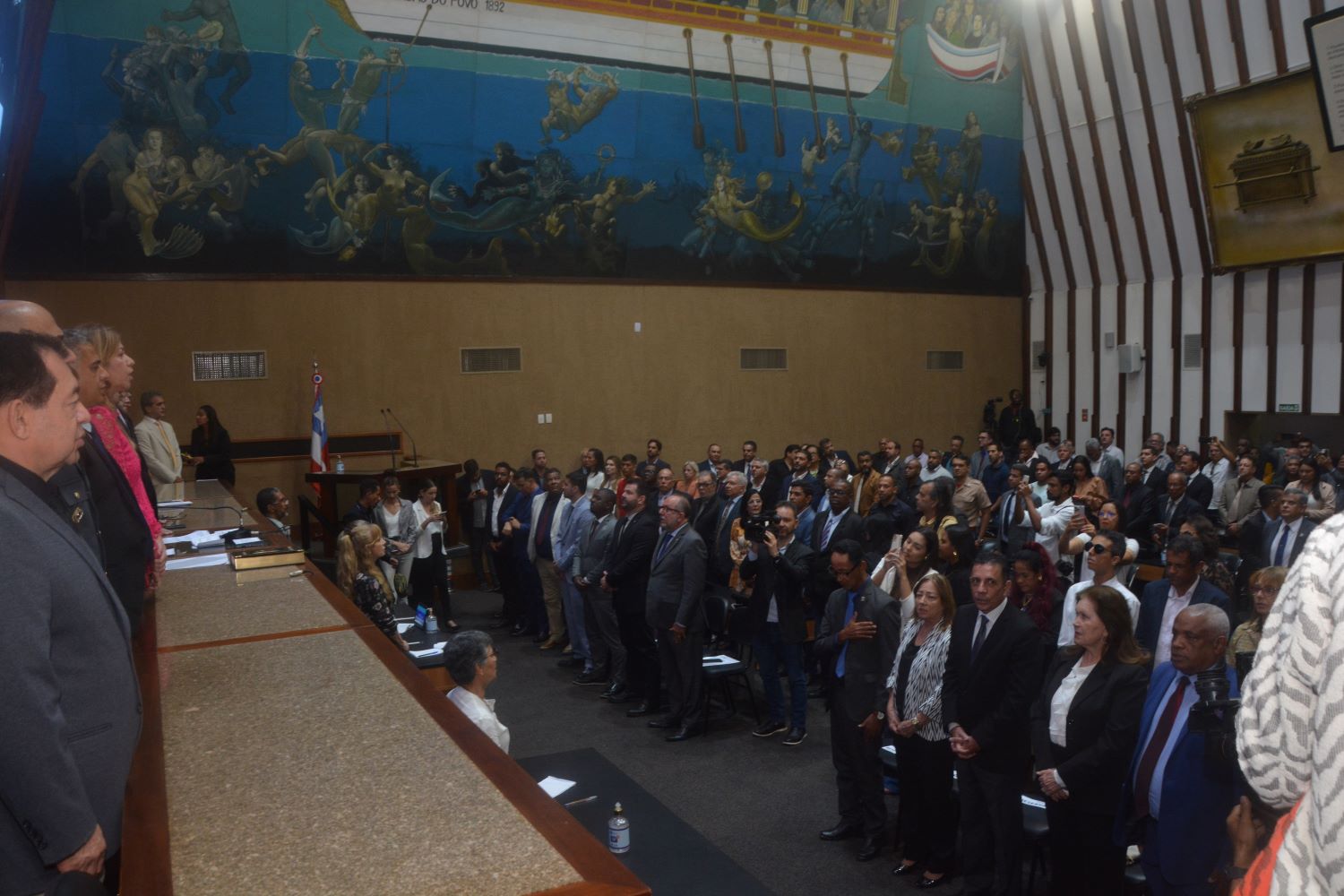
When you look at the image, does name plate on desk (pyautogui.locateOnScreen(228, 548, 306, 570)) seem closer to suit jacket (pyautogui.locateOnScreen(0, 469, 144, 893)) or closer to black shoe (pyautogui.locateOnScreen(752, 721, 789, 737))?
suit jacket (pyautogui.locateOnScreen(0, 469, 144, 893))

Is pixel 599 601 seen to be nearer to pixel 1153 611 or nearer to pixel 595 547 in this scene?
pixel 595 547

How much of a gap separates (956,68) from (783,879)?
13.1 metres

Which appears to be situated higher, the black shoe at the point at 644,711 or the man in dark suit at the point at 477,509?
the man in dark suit at the point at 477,509

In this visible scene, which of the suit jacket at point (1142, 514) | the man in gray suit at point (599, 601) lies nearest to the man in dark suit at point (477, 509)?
the man in gray suit at point (599, 601)

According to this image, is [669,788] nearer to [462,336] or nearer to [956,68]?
[462,336]

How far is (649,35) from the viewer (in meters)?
12.7

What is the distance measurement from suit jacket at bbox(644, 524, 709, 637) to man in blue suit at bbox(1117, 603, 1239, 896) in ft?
9.60

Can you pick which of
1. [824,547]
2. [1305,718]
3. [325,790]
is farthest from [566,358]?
[1305,718]

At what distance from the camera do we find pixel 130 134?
10484 mm

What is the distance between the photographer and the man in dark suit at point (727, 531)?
7227 millimetres

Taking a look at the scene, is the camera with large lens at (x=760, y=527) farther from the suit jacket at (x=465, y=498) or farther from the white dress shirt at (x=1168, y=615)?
the suit jacket at (x=465, y=498)

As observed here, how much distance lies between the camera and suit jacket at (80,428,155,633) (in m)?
2.81

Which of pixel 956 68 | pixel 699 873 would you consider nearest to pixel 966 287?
pixel 956 68

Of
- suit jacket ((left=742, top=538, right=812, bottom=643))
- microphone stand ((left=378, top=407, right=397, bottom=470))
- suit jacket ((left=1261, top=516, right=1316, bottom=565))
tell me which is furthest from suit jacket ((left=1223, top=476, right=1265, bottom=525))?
microphone stand ((left=378, top=407, right=397, bottom=470))
